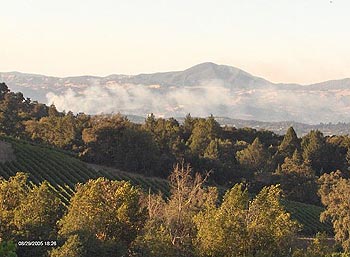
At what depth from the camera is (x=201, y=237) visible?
87.4 ft

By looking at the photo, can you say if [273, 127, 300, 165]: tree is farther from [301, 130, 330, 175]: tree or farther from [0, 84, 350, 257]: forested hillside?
[301, 130, 330, 175]: tree

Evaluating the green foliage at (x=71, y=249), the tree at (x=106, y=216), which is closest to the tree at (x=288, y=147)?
the tree at (x=106, y=216)

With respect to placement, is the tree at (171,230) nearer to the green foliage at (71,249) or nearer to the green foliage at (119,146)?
the green foliage at (71,249)

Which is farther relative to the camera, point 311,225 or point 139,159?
point 139,159

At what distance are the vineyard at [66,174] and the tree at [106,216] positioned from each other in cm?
2240

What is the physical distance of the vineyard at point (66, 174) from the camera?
52.8m

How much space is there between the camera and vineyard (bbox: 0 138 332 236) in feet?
173

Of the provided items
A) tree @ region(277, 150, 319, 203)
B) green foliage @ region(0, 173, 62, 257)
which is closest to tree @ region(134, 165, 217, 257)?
green foliage @ region(0, 173, 62, 257)

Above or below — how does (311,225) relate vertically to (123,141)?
below

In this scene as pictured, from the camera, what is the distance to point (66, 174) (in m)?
57.5

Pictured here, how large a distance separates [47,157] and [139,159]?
14929mm

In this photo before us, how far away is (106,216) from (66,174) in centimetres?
3395

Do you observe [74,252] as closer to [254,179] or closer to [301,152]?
[254,179]

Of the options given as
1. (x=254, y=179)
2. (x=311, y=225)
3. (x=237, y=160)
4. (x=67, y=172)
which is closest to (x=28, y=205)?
(x=67, y=172)
